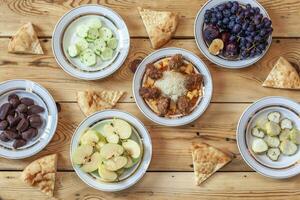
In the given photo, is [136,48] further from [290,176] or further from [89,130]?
[290,176]

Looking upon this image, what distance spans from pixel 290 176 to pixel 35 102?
110 cm

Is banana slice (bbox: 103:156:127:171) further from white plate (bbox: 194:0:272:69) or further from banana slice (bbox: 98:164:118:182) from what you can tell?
white plate (bbox: 194:0:272:69)

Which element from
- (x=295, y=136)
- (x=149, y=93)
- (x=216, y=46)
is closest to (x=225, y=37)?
(x=216, y=46)

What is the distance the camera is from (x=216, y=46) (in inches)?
91.0

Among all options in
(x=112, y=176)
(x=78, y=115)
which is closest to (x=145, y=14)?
(x=78, y=115)

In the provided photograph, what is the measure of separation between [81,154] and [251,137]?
27.9 inches

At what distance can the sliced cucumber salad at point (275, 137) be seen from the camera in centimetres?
228

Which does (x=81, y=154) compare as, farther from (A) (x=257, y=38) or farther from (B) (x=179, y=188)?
(A) (x=257, y=38)

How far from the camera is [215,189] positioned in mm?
Result: 2305

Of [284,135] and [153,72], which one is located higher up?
[153,72]

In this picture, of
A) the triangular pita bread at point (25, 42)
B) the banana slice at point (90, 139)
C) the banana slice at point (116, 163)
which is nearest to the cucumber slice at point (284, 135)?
the banana slice at point (116, 163)

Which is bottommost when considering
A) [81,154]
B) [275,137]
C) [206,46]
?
[81,154]

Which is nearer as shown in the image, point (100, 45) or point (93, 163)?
point (93, 163)

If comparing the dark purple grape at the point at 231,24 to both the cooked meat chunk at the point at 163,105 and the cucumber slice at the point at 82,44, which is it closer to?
the cooked meat chunk at the point at 163,105
